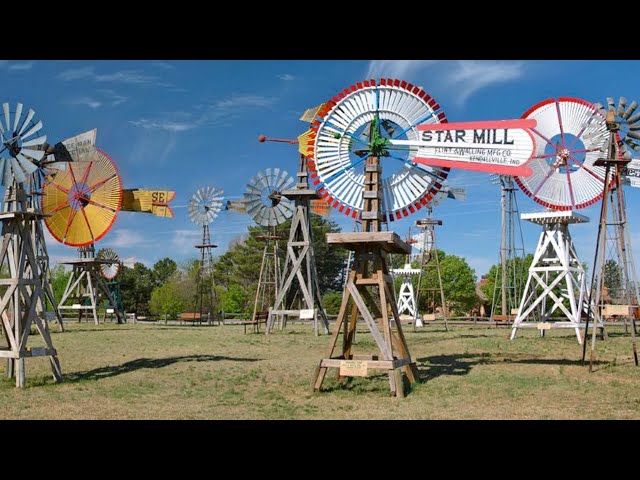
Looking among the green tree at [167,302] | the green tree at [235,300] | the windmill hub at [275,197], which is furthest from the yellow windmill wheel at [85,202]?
the green tree at [235,300]

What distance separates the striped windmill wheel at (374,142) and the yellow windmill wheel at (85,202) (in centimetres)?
1511

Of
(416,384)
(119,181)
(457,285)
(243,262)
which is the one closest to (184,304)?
(243,262)

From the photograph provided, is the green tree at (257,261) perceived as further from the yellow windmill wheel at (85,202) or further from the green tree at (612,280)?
the yellow windmill wheel at (85,202)

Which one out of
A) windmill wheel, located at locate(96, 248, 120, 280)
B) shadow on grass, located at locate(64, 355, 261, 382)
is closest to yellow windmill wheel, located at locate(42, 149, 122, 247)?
shadow on grass, located at locate(64, 355, 261, 382)

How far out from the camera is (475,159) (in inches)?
413

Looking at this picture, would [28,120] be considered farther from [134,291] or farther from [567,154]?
[134,291]

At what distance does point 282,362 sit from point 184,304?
4608cm

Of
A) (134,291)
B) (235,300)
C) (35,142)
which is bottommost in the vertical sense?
(235,300)

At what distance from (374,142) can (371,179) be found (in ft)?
2.10

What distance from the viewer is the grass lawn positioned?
30.0ft

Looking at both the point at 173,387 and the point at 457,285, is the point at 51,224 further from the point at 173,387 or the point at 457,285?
the point at 457,285

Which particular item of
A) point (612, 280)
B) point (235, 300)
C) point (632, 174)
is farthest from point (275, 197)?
point (612, 280)

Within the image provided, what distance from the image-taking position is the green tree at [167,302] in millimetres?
58031

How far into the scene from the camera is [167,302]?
58.8 m
